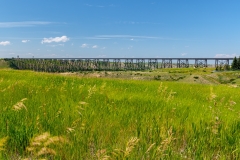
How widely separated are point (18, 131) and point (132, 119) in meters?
1.87

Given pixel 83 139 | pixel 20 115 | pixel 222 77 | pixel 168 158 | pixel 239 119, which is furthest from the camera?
pixel 222 77

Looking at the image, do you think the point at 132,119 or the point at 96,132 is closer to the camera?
the point at 96,132

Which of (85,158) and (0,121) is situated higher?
(0,121)

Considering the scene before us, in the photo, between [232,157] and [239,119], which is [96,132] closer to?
[232,157]

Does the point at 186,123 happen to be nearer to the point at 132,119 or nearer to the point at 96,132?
the point at 132,119

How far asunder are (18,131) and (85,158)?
3.65 ft

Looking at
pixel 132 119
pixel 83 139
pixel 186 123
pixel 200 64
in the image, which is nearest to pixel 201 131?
pixel 186 123

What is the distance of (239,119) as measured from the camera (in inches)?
183

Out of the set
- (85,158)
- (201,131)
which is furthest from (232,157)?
(85,158)

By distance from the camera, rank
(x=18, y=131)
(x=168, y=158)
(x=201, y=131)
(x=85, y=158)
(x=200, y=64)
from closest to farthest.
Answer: (x=168, y=158) < (x=85, y=158) < (x=18, y=131) < (x=201, y=131) < (x=200, y=64)

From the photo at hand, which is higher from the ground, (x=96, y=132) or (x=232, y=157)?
(x=96, y=132)

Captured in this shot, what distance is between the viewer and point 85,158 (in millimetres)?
2723

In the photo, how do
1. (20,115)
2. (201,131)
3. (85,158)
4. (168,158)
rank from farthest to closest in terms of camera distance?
(20,115) < (201,131) < (85,158) < (168,158)

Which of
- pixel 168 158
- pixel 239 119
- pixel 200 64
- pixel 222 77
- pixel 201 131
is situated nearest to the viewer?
pixel 168 158
